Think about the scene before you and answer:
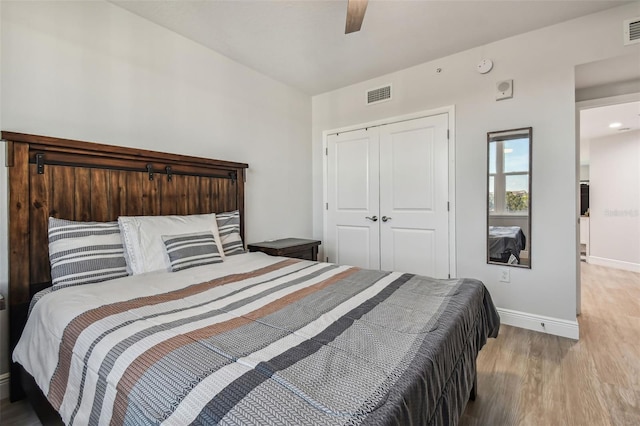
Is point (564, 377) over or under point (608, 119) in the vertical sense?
under

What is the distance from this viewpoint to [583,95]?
294cm

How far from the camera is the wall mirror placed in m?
2.70

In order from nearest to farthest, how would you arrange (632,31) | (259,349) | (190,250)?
(259,349), (190,250), (632,31)

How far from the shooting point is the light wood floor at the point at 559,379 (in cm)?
160

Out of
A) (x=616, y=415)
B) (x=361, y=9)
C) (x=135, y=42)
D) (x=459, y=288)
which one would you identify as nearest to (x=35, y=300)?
(x=135, y=42)

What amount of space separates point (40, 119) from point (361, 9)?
84.5 inches

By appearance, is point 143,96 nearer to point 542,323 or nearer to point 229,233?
point 229,233

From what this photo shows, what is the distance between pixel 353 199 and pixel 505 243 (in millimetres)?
1738

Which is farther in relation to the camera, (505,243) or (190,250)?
(505,243)

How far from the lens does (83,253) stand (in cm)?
175

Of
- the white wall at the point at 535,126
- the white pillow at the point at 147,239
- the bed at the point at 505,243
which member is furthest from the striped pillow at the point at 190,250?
the bed at the point at 505,243

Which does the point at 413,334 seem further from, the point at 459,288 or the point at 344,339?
the point at 459,288

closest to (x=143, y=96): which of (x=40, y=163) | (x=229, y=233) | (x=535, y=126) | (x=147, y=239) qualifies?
(x=40, y=163)

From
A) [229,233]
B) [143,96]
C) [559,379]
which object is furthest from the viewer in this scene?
[229,233]
